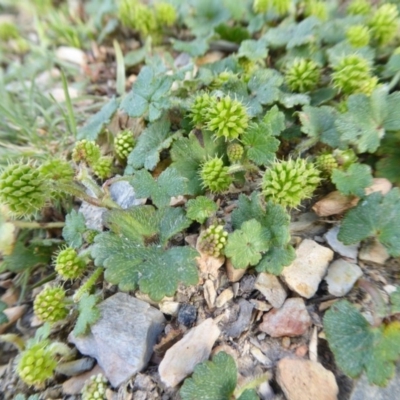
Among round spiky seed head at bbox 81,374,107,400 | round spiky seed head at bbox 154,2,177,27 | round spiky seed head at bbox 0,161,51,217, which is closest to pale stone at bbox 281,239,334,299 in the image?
round spiky seed head at bbox 81,374,107,400

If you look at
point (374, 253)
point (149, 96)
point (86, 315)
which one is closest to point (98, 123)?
point (149, 96)

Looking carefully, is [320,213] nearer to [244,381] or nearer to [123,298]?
[244,381]

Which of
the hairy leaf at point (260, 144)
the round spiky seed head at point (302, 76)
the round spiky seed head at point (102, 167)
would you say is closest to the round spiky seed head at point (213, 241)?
the hairy leaf at point (260, 144)

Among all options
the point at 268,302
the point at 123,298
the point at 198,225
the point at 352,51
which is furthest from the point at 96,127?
the point at 352,51

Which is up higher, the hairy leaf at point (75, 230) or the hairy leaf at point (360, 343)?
the hairy leaf at point (75, 230)

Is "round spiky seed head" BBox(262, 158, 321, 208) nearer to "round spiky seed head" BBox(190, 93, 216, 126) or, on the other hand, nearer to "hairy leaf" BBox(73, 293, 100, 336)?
"round spiky seed head" BBox(190, 93, 216, 126)

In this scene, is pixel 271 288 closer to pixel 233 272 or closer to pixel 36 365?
pixel 233 272

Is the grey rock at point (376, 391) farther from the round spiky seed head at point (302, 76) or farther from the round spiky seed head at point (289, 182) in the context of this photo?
the round spiky seed head at point (302, 76)
